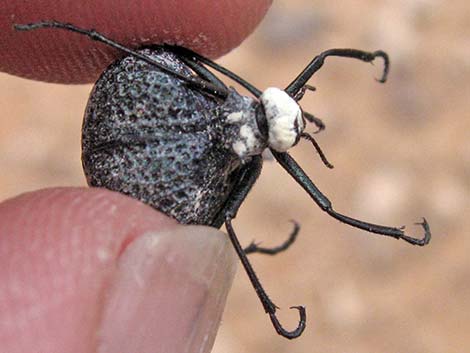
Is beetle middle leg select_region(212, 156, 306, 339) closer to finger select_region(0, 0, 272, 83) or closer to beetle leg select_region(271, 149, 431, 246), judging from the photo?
beetle leg select_region(271, 149, 431, 246)

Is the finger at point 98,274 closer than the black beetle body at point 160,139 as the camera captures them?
Yes

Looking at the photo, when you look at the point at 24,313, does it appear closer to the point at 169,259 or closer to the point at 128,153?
the point at 169,259

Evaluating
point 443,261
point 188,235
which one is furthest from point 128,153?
point 443,261

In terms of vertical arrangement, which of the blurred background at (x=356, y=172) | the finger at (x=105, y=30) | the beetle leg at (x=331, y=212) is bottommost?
the blurred background at (x=356, y=172)

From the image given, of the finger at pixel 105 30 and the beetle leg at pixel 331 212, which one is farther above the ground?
the finger at pixel 105 30

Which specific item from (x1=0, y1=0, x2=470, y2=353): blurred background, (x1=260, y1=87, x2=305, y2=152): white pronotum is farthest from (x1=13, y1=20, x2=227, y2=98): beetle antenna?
(x1=0, y1=0, x2=470, y2=353): blurred background

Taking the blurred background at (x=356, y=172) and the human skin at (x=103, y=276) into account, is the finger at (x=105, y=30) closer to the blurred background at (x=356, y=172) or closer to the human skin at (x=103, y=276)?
the human skin at (x=103, y=276)

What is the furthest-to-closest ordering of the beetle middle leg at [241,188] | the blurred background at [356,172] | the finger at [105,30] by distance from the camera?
1. the blurred background at [356,172]
2. the finger at [105,30]
3. the beetle middle leg at [241,188]

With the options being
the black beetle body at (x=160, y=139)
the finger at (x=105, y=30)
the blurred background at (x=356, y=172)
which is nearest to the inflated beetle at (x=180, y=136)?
the black beetle body at (x=160, y=139)
